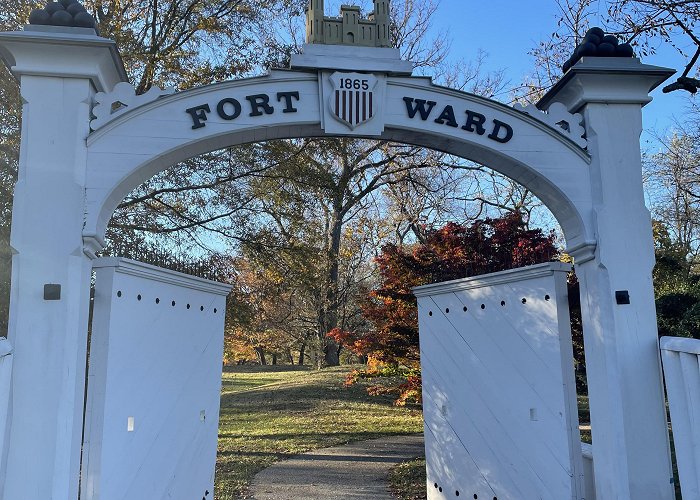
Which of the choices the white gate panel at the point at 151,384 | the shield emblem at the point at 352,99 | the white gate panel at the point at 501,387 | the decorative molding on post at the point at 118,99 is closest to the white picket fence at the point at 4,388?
the white gate panel at the point at 151,384

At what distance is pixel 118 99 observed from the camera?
4.55m

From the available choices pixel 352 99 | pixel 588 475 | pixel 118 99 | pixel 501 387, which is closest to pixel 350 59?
pixel 352 99

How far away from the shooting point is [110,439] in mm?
4719

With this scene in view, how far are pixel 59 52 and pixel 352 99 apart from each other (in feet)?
6.87

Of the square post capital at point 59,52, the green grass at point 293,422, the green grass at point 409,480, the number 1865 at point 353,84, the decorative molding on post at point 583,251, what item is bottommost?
the green grass at point 409,480

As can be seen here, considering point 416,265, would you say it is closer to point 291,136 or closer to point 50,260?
point 291,136

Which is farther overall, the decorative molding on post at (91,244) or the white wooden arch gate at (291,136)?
the decorative molding on post at (91,244)

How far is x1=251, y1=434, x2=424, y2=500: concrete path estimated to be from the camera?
296 inches

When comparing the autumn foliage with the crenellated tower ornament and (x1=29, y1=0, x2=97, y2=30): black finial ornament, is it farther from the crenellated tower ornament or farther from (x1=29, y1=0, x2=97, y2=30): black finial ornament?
(x1=29, y1=0, x2=97, y2=30): black finial ornament

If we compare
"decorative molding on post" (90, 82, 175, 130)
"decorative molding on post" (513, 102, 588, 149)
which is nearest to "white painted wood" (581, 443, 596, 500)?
"decorative molding on post" (513, 102, 588, 149)

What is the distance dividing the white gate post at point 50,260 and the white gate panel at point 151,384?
356 millimetres

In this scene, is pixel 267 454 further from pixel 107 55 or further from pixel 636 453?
pixel 107 55

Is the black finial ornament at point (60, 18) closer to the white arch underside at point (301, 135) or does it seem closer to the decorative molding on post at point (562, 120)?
the white arch underside at point (301, 135)

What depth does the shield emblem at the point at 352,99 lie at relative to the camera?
15.4 ft
